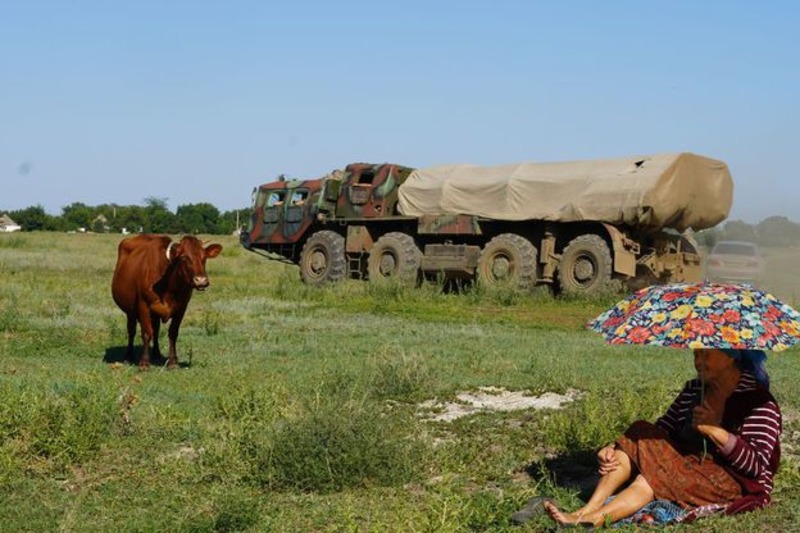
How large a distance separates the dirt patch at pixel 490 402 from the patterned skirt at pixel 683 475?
117 inches

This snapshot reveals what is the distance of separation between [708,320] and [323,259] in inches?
846

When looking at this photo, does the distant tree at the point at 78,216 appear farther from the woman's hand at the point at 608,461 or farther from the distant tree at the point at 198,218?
the woman's hand at the point at 608,461

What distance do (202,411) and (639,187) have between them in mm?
13993

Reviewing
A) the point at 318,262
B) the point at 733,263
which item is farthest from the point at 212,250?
the point at 733,263

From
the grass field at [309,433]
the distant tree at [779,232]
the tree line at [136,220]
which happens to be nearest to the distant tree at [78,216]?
the tree line at [136,220]

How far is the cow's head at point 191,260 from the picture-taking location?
11867mm

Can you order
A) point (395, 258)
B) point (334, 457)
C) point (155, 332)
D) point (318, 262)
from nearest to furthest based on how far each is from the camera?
point (334, 457), point (155, 332), point (395, 258), point (318, 262)

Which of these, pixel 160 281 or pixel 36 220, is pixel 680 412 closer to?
pixel 160 281

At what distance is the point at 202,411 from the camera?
30.7 ft

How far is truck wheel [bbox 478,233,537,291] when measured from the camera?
22.9 metres

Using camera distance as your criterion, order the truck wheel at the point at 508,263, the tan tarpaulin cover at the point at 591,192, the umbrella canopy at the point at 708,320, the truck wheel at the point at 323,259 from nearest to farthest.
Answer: the umbrella canopy at the point at 708,320 → the tan tarpaulin cover at the point at 591,192 → the truck wheel at the point at 508,263 → the truck wheel at the point at 323,259

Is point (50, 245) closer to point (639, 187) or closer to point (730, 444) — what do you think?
point (639, 187)

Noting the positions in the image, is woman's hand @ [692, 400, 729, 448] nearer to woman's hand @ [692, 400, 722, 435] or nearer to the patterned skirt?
woman's hand @ [692, 400, 722, 435]

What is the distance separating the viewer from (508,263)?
23.3 meters
